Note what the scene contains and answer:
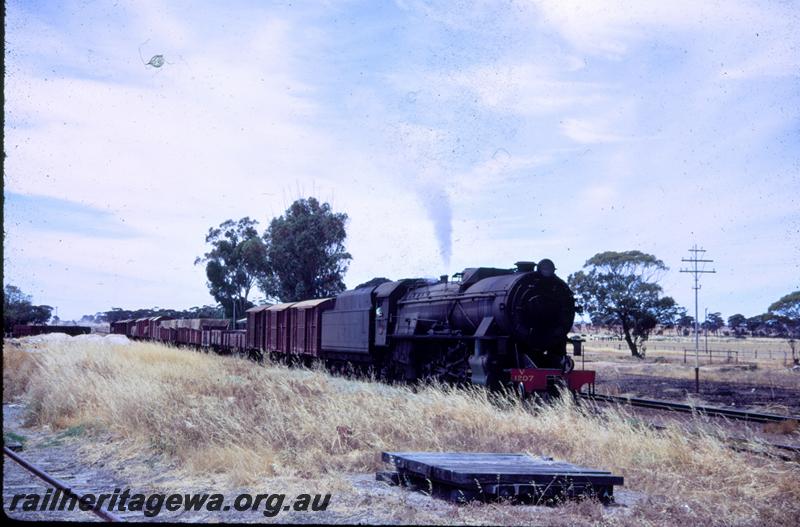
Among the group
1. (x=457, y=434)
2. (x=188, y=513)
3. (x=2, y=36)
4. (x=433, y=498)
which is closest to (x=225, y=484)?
(x=188, y=513)

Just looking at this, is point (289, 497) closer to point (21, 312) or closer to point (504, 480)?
point (504, 480)

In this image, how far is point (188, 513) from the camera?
7.62m

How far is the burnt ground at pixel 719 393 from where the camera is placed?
2078 cm

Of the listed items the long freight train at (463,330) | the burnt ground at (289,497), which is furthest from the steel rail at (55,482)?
the long freight train at (463,330)

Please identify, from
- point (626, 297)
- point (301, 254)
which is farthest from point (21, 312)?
point (626, 297)

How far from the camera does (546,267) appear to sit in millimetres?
17234

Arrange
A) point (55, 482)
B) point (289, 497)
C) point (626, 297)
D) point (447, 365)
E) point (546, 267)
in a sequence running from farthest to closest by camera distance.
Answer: point (626, 297)
point (447, 365)
point (546, 267)
point (55, 482)
point (289, 497)

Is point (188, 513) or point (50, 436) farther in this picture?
point (50, 436)

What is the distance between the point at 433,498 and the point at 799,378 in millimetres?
31749

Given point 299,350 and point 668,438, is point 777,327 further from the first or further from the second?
point 668,438

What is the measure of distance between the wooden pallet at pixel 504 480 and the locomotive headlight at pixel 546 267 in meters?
8.69

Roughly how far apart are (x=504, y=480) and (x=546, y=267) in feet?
32.5

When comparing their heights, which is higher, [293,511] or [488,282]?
[488,282]

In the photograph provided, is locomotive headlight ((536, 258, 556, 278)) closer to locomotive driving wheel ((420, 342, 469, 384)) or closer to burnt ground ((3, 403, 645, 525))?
locomotive driving wheel ((420, 342, 469, 384))
